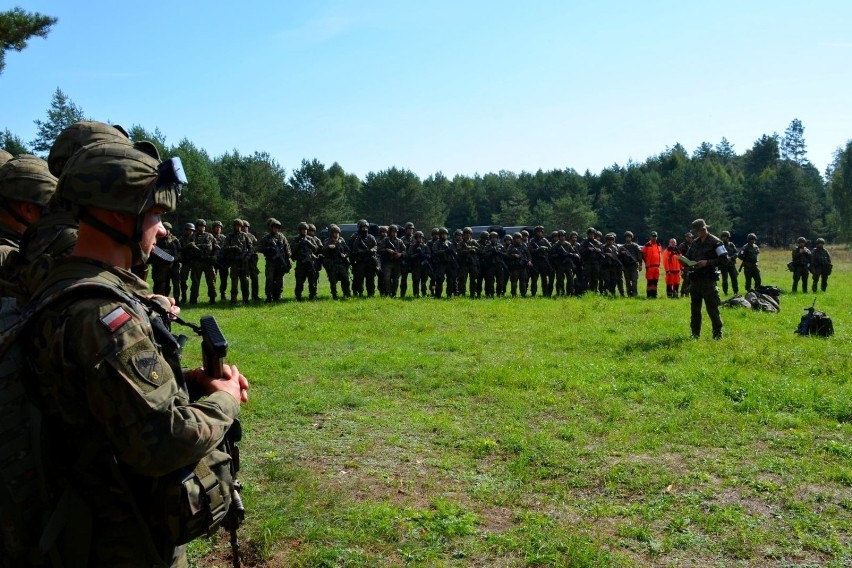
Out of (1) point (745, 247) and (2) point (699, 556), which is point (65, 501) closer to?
(2) point (699, 556)

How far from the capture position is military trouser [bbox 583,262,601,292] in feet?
64.7

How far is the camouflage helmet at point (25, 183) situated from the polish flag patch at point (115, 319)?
270cm

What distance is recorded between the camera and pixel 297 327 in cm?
1205

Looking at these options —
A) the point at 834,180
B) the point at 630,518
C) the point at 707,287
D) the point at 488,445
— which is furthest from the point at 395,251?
the point at 834,180

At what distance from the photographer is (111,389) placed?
1784 millimetres

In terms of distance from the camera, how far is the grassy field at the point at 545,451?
3.99 meters

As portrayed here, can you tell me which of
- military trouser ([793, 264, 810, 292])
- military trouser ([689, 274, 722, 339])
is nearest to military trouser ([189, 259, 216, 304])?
military trouser ([689, 274, 722, 339])

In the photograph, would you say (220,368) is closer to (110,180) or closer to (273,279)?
(110,180)

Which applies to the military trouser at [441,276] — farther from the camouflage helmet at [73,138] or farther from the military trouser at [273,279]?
the camouflage helmet at [73,138]

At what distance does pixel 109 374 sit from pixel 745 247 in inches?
803

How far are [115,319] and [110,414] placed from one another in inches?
10.3

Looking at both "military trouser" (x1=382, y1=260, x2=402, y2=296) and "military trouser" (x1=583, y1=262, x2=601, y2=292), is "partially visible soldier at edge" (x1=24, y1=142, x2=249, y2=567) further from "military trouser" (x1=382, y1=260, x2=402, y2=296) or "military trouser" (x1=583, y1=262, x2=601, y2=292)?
"military trouser" (x1=583, y1=262, x2=601, y2=292)

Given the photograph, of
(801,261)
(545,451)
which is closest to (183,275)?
(545,451)

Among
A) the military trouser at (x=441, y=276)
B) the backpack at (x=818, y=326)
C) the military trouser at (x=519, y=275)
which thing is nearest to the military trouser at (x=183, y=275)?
the military trouser at (x=441, y=276)
